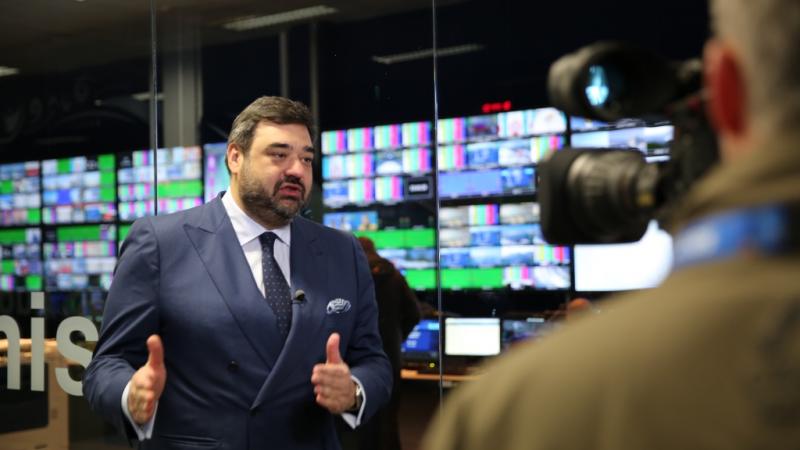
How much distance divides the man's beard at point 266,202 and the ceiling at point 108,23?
166 cm

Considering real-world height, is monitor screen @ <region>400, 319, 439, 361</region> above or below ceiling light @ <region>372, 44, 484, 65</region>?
below

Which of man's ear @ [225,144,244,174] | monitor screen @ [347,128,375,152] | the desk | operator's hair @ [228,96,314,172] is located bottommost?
the desk

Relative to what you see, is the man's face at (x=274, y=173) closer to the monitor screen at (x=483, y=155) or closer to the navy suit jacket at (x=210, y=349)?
the navy suit jacket at (x=210, y=349)

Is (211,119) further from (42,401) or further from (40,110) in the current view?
(42,401)

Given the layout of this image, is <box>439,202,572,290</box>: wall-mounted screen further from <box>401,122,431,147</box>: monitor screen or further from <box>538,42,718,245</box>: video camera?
<box>538,42,718,245</box>: video camera

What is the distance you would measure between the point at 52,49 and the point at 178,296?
8.62 feet

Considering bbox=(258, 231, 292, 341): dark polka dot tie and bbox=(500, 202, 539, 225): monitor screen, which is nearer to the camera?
bbox=(258, 231, 292, 341): dark polka dot tie

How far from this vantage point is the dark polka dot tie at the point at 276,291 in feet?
6.99

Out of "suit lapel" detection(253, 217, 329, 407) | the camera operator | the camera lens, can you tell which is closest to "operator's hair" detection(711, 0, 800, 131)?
the camera operator

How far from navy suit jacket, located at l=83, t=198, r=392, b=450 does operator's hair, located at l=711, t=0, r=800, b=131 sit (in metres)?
A: 1.56

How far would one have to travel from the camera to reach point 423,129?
3.71m

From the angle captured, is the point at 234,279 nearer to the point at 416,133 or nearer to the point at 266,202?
the point at 266,202

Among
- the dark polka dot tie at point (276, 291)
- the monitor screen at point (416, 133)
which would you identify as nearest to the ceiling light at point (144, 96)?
the monitor screen at point (416, 133)

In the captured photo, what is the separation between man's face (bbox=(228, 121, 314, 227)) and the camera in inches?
86.3
